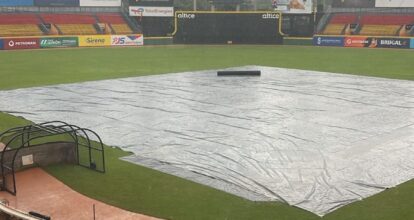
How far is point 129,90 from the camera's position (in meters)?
21.6

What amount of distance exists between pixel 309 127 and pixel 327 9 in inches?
1977

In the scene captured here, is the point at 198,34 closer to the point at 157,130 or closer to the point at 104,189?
the point at 157,130

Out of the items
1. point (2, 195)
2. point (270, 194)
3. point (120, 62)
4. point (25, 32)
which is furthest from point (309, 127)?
point (25, 32)

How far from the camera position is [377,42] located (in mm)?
48281

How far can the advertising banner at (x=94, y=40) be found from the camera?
163 ft

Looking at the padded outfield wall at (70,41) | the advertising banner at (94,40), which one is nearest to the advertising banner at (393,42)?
the padded outfield wall at (70,41)

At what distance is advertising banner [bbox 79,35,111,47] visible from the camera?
49656 mm

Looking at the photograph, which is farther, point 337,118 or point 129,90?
point 129,90

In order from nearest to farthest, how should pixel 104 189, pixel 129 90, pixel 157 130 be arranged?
pixel 104 189
pixel 157 130
pixel 129 90

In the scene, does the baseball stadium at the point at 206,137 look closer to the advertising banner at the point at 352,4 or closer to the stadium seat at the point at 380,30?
the stadium seat at the point at 380,30

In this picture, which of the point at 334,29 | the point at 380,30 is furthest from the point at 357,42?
the point at 334,29

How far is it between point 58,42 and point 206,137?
3878 cm

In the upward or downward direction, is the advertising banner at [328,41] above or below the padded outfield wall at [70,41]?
below

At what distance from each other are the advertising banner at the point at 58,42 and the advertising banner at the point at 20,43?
0.71 meters
